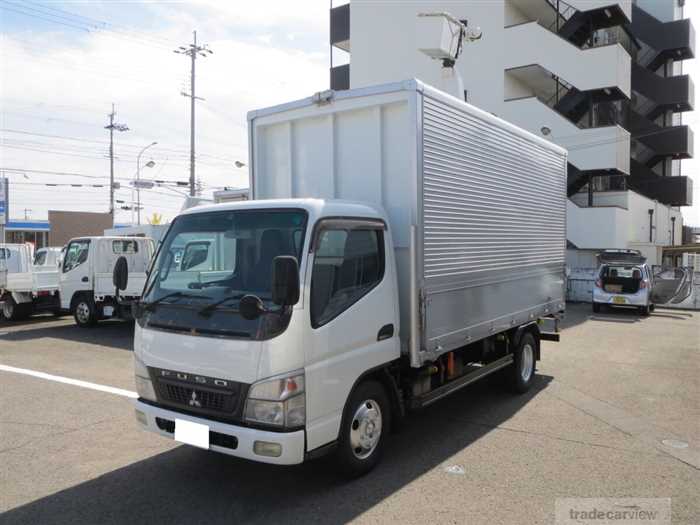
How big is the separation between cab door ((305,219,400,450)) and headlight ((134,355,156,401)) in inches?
54.5

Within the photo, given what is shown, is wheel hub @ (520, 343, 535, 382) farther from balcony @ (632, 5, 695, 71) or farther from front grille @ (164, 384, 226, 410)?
balcony @ (632, 5, 695, 71)

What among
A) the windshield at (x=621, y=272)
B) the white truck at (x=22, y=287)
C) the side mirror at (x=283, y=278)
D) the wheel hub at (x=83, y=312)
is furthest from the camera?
the windshield at (x=621, y=272)

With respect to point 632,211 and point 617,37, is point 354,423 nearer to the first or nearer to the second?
point 632,211

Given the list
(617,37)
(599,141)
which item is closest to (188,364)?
(599,141)

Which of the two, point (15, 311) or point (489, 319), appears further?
point (15, 311)

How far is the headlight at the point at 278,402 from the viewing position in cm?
371

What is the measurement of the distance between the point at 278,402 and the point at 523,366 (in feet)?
14.9

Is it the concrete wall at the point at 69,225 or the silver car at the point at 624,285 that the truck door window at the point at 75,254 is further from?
the concrete wall at the point at 69,225

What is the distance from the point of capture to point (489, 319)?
6.02m

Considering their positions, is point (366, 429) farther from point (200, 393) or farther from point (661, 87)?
point (661, 87)

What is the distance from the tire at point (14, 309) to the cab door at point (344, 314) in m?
13.4

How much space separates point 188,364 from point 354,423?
4.51 feet

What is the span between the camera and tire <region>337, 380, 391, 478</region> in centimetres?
424

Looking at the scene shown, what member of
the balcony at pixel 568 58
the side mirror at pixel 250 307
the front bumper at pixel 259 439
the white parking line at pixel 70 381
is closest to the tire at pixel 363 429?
the front bumper at pixel 259 439
